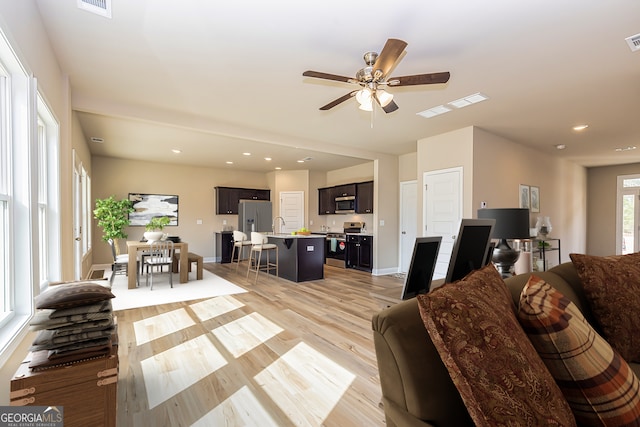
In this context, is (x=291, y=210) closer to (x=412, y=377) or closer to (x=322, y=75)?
(x=322, y=75)

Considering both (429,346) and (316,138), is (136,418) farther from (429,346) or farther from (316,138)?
(316,138)

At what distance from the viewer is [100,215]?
555 centimetres

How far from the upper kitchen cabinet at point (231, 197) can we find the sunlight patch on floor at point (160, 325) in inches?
193

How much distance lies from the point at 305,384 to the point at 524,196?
5.45 meters

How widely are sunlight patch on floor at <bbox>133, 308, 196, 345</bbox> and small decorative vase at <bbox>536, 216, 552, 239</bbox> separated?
21.0 ft

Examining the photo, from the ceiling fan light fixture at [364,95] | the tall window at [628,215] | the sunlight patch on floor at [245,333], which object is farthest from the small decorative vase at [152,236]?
the tall window at [628,215]

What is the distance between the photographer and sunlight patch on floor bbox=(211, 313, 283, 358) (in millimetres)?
2773

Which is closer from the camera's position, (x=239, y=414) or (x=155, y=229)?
(x=239, y=414)

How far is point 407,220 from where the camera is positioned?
6625 mm

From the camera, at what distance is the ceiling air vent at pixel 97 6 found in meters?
2.02

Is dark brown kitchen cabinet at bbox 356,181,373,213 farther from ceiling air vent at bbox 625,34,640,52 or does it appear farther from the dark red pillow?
the dark red pillow

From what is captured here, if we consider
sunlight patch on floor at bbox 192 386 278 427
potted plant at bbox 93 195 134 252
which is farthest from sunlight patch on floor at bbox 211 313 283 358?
potted plant at bbox 93 195 134 252

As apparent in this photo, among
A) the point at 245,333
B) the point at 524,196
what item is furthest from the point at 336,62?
the point at 524,196

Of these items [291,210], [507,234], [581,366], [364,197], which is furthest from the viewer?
[291,210]
